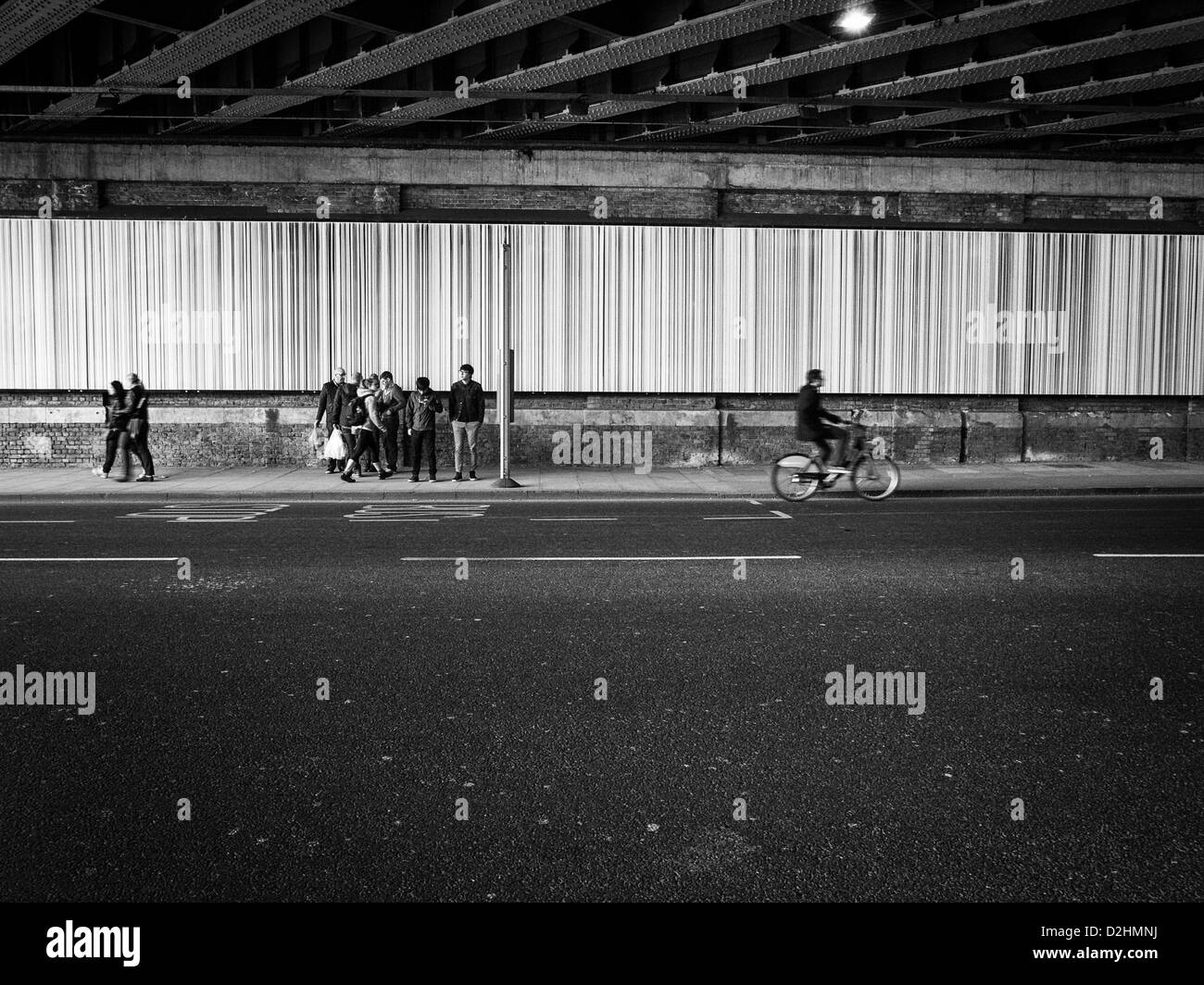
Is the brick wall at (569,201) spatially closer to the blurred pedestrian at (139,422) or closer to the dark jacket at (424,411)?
the dark jacket at (424,411)

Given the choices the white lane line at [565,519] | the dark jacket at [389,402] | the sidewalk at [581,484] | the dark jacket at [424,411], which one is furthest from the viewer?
the dark jacket at [389,402]

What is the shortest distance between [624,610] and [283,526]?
20.2 feet

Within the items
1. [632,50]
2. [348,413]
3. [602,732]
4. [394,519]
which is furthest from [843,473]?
[602,732]

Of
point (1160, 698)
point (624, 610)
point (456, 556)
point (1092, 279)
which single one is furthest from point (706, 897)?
point (1092, 279)

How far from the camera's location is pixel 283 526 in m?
12.3

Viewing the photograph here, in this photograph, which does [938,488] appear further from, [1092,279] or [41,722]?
[41,722]

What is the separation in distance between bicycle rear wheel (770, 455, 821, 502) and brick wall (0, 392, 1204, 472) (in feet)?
17.5

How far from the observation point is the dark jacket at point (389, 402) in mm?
18469

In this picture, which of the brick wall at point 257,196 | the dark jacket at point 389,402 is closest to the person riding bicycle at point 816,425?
the dark jacket at point 389,402

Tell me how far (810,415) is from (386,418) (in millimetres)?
7710

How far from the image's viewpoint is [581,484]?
1722cm

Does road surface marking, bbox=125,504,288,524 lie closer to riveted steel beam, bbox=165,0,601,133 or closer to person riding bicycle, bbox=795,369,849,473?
riveted steel beam, bbox=165,0,601,133

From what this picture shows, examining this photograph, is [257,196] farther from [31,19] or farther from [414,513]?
[414,513]

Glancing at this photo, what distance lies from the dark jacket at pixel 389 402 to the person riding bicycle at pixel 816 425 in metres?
7.42
